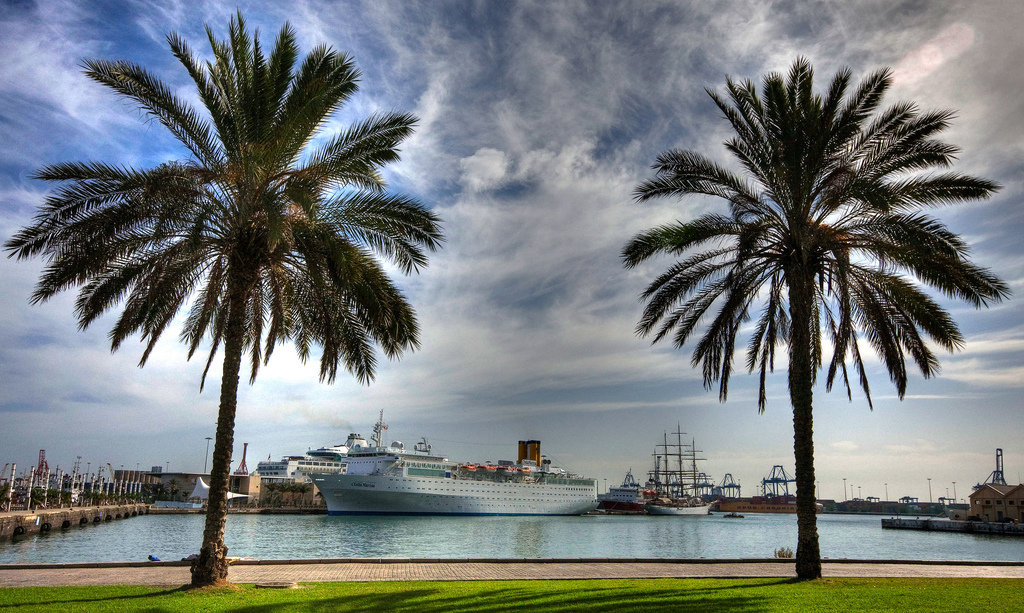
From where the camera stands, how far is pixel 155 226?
945 cm

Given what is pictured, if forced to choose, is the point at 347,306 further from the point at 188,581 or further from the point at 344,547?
the point at 344,547

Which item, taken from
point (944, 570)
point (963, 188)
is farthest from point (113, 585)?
point (944, 570)

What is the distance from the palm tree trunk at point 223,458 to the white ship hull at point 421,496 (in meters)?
50.0

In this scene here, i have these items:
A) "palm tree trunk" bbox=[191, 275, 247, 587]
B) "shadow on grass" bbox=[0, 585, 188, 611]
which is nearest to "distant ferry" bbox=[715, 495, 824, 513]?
"palm tree trunk" bbox=[191, 275, 247, 587]

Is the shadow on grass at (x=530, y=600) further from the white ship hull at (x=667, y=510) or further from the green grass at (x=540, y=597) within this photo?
the white ship hull at (x=667, y=510)

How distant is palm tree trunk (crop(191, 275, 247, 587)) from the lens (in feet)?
29.0

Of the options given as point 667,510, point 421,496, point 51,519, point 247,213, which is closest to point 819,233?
point 247,213

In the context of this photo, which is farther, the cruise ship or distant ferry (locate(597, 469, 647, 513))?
distant ferry (locate(597, 469, 647, 513))

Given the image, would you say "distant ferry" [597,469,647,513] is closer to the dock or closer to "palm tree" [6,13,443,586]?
the dock

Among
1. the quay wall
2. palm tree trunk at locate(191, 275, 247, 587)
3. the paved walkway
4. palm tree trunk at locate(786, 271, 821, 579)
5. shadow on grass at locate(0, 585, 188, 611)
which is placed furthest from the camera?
the quay wall

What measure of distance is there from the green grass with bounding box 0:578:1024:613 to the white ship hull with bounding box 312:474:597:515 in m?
50.3

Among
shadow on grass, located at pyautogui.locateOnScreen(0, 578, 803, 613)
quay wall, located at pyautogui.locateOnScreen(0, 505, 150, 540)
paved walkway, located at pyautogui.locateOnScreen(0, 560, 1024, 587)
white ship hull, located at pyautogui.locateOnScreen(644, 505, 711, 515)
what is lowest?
white ship hull, located at pyautogui.locateOnScreen(644, 505, 711, 515)

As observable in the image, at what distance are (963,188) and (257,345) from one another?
12.8 m

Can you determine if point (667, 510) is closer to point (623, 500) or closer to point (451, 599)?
point (623, 500)
